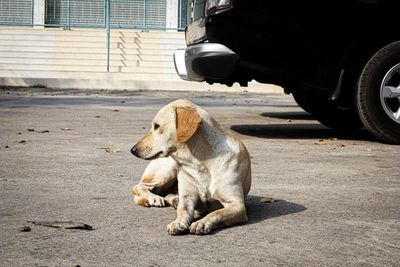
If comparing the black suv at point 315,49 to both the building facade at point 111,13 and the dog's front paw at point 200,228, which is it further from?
the building facade at point 111,13

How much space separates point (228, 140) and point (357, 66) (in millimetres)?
4061

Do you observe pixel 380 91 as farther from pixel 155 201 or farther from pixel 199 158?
pixel 199 158

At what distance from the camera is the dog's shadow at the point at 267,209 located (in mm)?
4811

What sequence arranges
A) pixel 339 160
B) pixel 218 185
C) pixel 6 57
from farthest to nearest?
pixel 6 57, pixel 339 160, pixel 218 185

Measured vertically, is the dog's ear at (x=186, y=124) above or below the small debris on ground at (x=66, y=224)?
above

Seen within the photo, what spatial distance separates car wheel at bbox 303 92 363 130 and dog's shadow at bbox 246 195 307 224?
16.2 ft

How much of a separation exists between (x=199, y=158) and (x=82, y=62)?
23.6 metres

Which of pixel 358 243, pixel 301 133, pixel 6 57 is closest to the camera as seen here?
pixel 358 243

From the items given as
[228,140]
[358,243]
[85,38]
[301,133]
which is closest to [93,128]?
[301,133]

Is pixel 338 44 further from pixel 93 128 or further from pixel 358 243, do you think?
pixel 358 243

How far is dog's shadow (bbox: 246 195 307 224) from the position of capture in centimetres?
481

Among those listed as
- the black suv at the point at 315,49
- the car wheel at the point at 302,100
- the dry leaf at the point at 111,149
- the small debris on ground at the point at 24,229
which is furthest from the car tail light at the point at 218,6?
the small debris on ground at the point at 24,229

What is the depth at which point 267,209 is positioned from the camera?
505cm

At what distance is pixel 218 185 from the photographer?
4551mm
